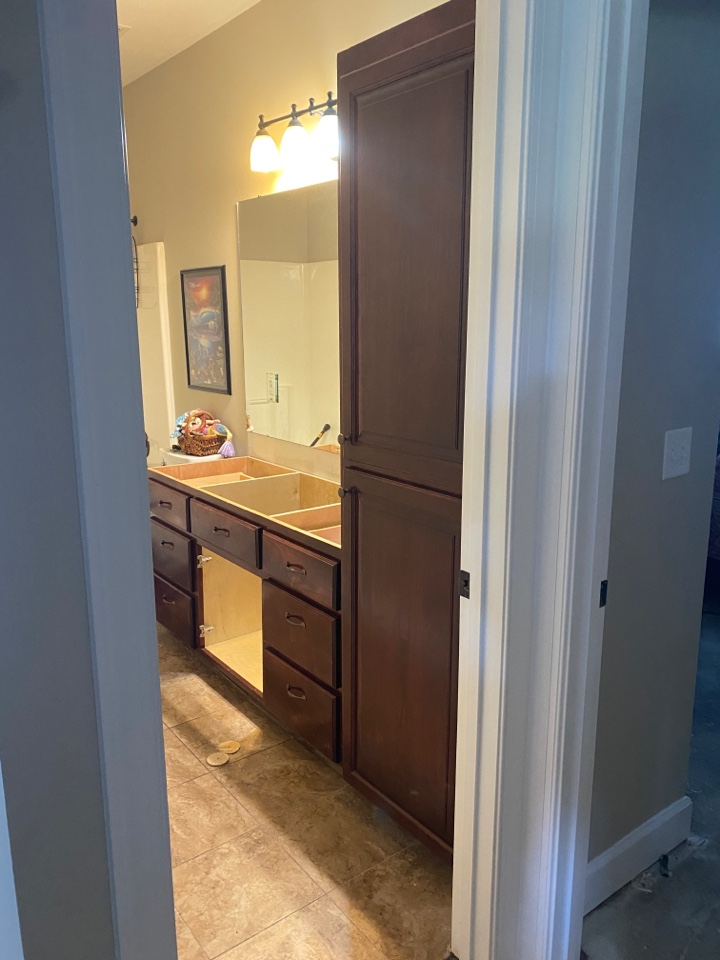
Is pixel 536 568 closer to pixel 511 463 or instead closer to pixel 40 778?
pixel 511 463

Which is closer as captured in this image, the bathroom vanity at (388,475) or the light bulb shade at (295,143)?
the bathroom vanity at (388,475)

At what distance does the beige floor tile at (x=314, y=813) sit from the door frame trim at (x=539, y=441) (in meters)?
0.45

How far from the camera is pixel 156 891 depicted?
752mm

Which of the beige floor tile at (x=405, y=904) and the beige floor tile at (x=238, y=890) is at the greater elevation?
the beige floor tile at (x=405, y=904)

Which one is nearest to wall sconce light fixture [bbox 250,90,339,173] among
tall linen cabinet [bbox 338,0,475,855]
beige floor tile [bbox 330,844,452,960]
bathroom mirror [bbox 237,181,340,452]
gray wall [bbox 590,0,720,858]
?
bathroom mirror [bbox 237,181,340,452]

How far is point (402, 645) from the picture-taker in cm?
184

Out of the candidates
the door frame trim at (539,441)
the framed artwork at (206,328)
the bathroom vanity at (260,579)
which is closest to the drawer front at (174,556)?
the bathroom vanity at (260,579)

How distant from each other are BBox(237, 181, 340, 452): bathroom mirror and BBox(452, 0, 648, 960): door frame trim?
4.65 ft

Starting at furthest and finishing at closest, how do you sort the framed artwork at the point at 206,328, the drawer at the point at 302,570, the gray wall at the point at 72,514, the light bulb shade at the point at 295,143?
the framed artwork at the point at 206,328
the light bulb shade at the point at 295,143
the drawer at the point at 302,570
the gray wall at the point at 72,514

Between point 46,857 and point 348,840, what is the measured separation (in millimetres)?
1527

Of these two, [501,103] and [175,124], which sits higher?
[175,124]

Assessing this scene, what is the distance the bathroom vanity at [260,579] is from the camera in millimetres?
2188

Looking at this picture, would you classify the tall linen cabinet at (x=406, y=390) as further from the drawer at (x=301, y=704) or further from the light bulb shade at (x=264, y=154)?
the light bulb shade at (x=264, y=154)

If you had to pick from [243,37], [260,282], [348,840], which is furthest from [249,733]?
[243,37]
